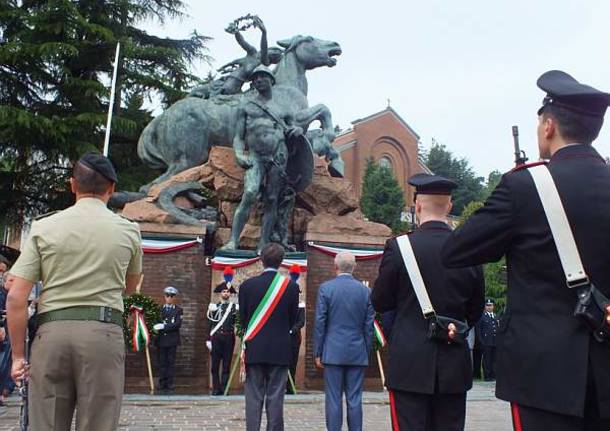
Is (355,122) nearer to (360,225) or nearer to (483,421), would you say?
(360,225)

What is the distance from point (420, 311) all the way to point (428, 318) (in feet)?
0.31

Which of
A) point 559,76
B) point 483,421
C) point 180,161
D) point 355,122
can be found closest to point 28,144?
point 180,161

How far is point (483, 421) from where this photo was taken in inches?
343

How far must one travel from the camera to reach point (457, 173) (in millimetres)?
61219

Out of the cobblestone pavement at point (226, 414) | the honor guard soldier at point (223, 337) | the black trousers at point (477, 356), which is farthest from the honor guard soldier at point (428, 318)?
the black trousers at point (477, 356)

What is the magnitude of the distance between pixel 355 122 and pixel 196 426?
4903cm

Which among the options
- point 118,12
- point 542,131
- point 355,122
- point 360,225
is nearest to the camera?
point 542,131

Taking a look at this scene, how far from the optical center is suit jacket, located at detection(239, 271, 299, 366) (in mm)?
6328

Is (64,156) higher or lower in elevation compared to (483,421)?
higher

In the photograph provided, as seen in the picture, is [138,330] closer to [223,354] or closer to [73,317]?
[223,354]

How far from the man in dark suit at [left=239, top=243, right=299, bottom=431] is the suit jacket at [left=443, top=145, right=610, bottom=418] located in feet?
12.3

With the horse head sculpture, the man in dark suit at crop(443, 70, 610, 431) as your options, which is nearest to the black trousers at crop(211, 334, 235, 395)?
the horse head sculpture

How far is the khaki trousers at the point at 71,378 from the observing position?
369cm

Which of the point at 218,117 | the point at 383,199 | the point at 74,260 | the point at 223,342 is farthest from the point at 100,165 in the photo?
the point at 383,199
